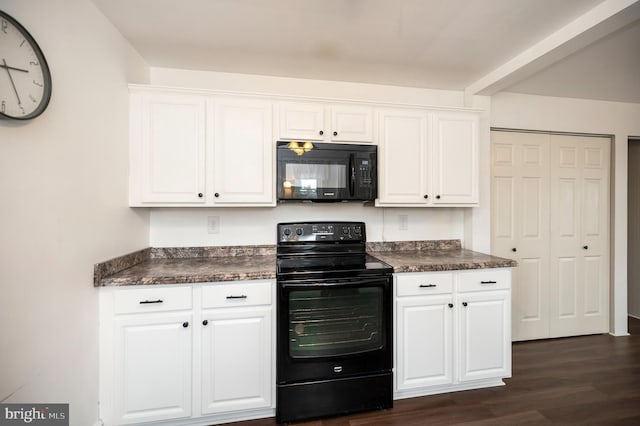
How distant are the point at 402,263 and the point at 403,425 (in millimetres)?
1003

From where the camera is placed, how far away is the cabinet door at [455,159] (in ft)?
7.39

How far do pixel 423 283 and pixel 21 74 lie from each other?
2.32m

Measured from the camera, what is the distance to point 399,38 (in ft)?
5.95

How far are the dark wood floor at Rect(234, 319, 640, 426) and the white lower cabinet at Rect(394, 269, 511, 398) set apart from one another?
0.12 meters

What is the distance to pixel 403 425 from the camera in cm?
169

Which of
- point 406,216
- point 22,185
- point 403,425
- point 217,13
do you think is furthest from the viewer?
point 406,216

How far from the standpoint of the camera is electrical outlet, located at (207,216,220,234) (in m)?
2.28

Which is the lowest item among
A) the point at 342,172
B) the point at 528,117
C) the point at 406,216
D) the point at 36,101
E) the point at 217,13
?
the point at 406,216

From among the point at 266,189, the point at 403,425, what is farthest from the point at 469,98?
the point at 403,425

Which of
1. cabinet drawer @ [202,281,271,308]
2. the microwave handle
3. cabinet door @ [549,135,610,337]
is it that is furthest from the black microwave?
cabinet door @ [549,135,610,337]

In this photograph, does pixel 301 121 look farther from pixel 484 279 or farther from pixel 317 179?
pixel 484 279

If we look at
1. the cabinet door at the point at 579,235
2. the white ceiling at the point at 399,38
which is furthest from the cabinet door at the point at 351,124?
the cabinet door at the point at 579,235

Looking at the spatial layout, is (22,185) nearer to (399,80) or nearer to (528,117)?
(399,80)

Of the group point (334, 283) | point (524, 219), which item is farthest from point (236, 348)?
point (524, 219)
